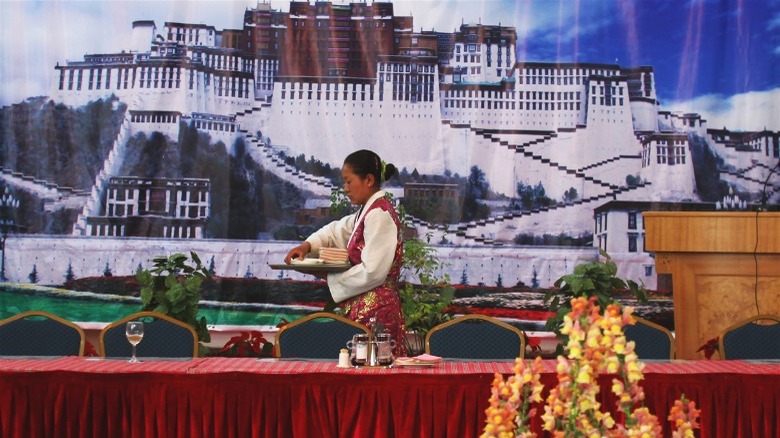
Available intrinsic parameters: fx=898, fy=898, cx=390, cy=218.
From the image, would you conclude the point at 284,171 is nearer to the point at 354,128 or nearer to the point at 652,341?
the point at 354,128

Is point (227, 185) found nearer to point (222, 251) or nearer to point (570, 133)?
point (222, 251)

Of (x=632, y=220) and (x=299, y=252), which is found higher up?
(x=632, y=220)

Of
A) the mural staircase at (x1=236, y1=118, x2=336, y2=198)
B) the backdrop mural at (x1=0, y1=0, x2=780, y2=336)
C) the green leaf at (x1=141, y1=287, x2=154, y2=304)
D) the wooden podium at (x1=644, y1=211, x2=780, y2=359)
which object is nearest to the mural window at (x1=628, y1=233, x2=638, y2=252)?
the backdrop mural at (x1=0, y1=0, x2=780, y2=336)

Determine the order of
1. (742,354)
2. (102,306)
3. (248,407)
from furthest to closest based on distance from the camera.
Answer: (102,306) → (742,354) → (248,407)

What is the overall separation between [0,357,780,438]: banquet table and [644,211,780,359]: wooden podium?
1812 mm

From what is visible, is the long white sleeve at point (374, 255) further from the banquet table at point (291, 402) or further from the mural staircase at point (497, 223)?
the mural staircase at point (497, 223)

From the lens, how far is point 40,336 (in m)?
3.41

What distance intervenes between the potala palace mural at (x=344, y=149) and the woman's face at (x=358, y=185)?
205 centimetres

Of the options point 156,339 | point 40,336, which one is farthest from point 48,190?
point 156,339

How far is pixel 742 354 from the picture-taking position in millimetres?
3406

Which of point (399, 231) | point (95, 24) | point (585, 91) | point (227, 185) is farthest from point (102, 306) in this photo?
point (585, 91)

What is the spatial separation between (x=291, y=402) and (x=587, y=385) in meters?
1.27

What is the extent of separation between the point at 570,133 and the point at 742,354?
2.51 meters

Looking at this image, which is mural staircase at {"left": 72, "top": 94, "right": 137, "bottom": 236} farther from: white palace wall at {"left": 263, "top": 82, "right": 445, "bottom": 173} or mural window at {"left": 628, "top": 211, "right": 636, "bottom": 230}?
mural window at {"left": 628, "top": 211, "right": 636, "bottom": 230}
